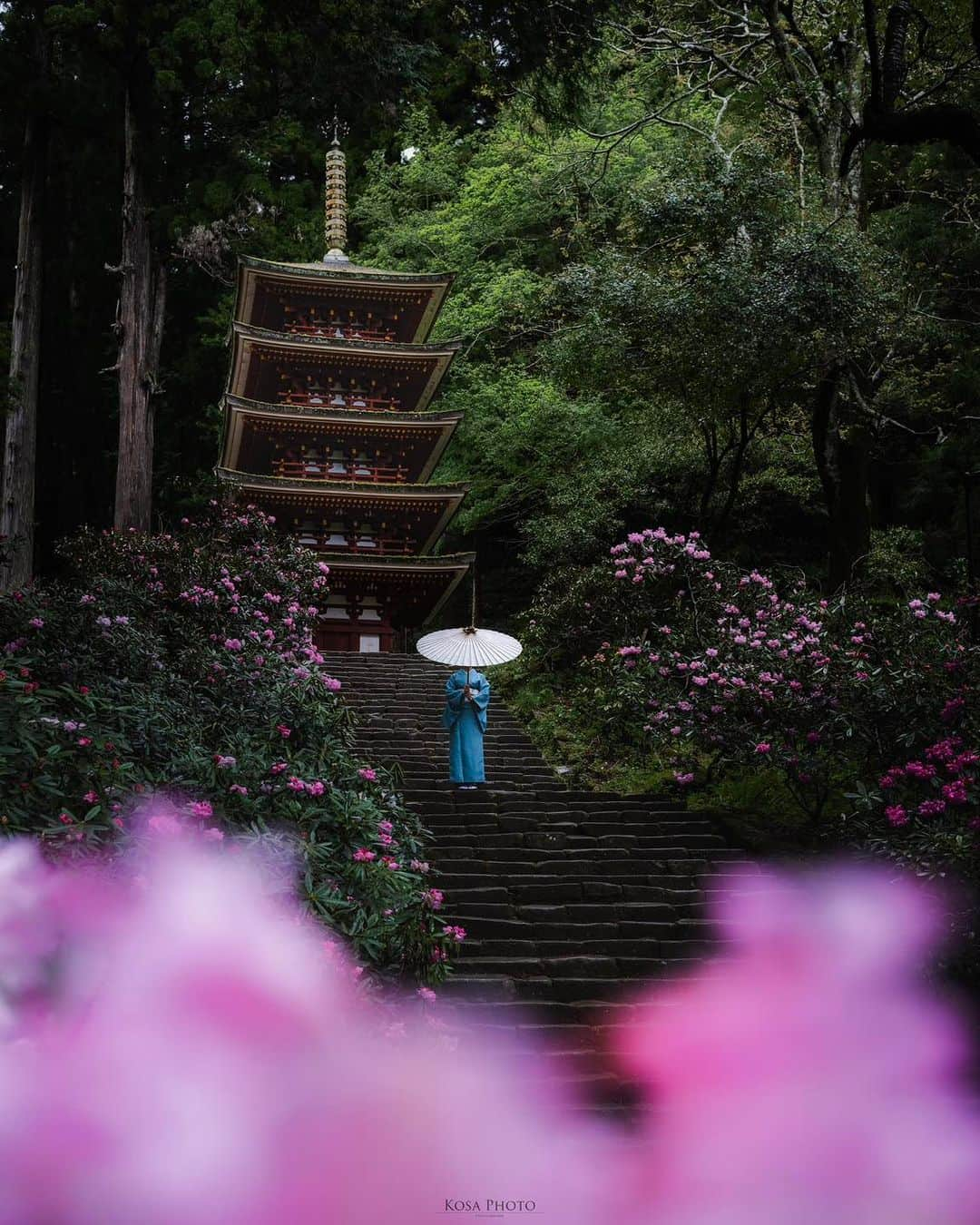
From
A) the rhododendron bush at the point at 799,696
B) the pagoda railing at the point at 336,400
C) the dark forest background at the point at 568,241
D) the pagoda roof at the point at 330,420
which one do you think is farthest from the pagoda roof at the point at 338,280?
the rhododendron bush at the point at 799,696

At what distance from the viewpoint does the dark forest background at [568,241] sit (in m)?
13.3

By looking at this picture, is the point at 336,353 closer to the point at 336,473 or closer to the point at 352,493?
the point at 336,473

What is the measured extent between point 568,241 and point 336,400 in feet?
19.2

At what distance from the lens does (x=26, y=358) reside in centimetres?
1802

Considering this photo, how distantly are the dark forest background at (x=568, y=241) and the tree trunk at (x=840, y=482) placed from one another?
40 mm

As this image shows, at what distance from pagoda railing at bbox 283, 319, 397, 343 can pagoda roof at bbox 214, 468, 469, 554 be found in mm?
2770

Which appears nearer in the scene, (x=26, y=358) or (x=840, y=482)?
(x=840, y=482)

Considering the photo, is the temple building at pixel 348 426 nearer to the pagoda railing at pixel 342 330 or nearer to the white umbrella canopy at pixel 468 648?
the pagoda railing at pixel 342 330

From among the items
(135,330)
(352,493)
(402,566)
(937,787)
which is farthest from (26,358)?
(937,787)

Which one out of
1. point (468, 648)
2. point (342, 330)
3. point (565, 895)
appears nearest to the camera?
point (565, 895)

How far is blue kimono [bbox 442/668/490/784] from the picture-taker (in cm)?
973

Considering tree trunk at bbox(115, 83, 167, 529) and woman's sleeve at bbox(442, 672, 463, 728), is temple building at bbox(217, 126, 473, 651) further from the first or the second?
woman's sleeve at bbox(442, 672, 463, 728)

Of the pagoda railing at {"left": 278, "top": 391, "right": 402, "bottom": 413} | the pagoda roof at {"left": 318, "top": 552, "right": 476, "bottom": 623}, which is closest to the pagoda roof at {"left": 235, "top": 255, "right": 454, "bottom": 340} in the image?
the pagoda railing at {"left": 278, "top": 391, "right": 402, "bottom": 413}

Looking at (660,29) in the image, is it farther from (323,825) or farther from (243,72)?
(323,825)
